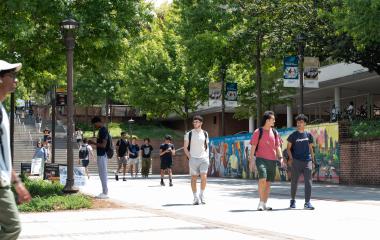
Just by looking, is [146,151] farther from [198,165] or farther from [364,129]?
[198,165]

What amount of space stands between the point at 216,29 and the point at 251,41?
2.23 m

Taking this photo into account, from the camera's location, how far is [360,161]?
2181 centimetres

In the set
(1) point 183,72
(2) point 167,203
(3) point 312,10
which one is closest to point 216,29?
(3) point 312,10

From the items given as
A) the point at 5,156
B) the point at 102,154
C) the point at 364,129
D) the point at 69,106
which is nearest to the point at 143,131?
the point at 364,129

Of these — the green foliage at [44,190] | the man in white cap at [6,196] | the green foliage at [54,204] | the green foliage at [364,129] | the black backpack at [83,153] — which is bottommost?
the green foliage at [54,204]

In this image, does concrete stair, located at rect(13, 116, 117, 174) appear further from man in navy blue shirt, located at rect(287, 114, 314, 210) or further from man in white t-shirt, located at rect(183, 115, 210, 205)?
man in navy blue shirt, located at rect(287, 114, 314, 210)

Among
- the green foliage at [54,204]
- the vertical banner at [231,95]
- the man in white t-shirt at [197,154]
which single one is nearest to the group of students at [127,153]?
the vertical banner at [231,95]

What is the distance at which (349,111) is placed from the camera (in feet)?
116

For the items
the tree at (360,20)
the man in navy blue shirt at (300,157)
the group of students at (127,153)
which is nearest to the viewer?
the man in navy blue shirt at (300,157)

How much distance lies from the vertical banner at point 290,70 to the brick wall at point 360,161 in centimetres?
360

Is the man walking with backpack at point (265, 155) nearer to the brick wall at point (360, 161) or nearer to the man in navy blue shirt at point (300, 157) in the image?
the man in navy blue shirt at point (300, 157)

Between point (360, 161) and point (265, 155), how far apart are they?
11.1 metres

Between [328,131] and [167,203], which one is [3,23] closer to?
[167,203]

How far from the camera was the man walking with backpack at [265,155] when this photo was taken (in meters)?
11.5
